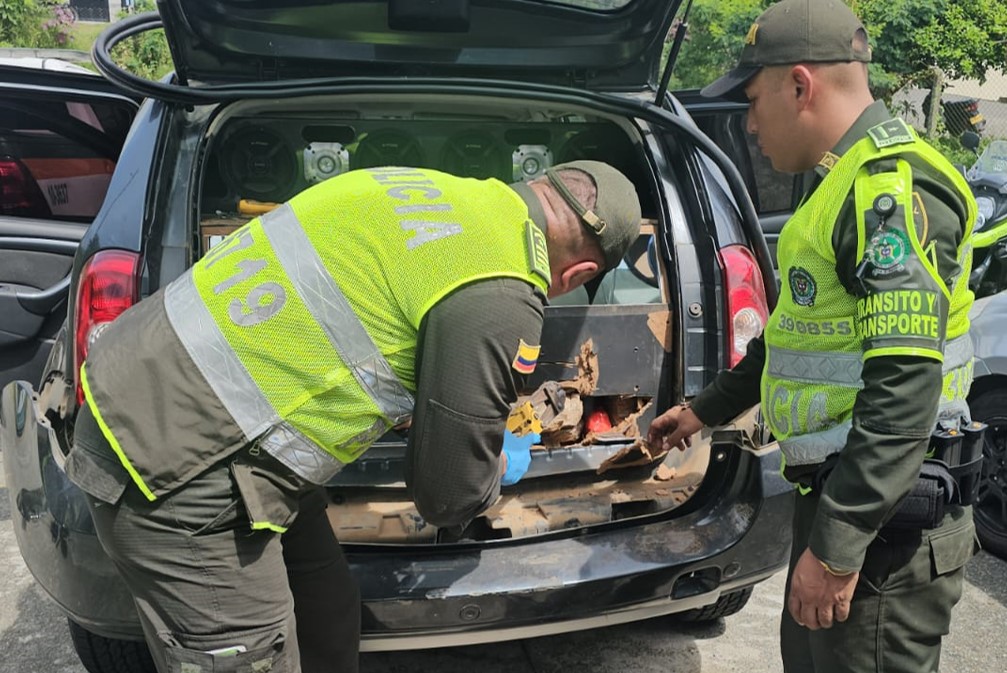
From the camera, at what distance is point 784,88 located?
1.85 m

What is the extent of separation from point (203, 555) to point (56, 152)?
280 cm

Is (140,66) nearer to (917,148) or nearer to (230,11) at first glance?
(230,11)

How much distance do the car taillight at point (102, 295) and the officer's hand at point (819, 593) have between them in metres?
1.60

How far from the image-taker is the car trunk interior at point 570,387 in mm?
2496

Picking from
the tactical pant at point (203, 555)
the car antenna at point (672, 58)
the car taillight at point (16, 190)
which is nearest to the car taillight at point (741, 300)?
the car antenna at point (672, 58)

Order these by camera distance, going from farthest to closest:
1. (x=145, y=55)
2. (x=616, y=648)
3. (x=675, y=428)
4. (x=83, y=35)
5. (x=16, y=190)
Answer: (x=83, y=35)
(x=145, y=55)
(x=16, y=190)
(x=616, y=648)
(x=675, y=428)

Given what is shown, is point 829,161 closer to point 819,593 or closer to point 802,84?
point 802,84

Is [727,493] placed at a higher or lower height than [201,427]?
lower

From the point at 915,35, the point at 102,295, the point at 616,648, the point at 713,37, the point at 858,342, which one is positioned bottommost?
the point at 616,648

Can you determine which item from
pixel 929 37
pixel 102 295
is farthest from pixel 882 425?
pixel 929 37

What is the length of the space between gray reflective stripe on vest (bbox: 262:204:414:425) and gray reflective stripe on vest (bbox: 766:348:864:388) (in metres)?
0.75

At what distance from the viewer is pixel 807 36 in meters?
1.79

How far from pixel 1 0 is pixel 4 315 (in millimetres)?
15693

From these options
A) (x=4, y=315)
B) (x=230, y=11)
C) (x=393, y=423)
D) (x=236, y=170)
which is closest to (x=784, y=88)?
(x=393, y=423)
